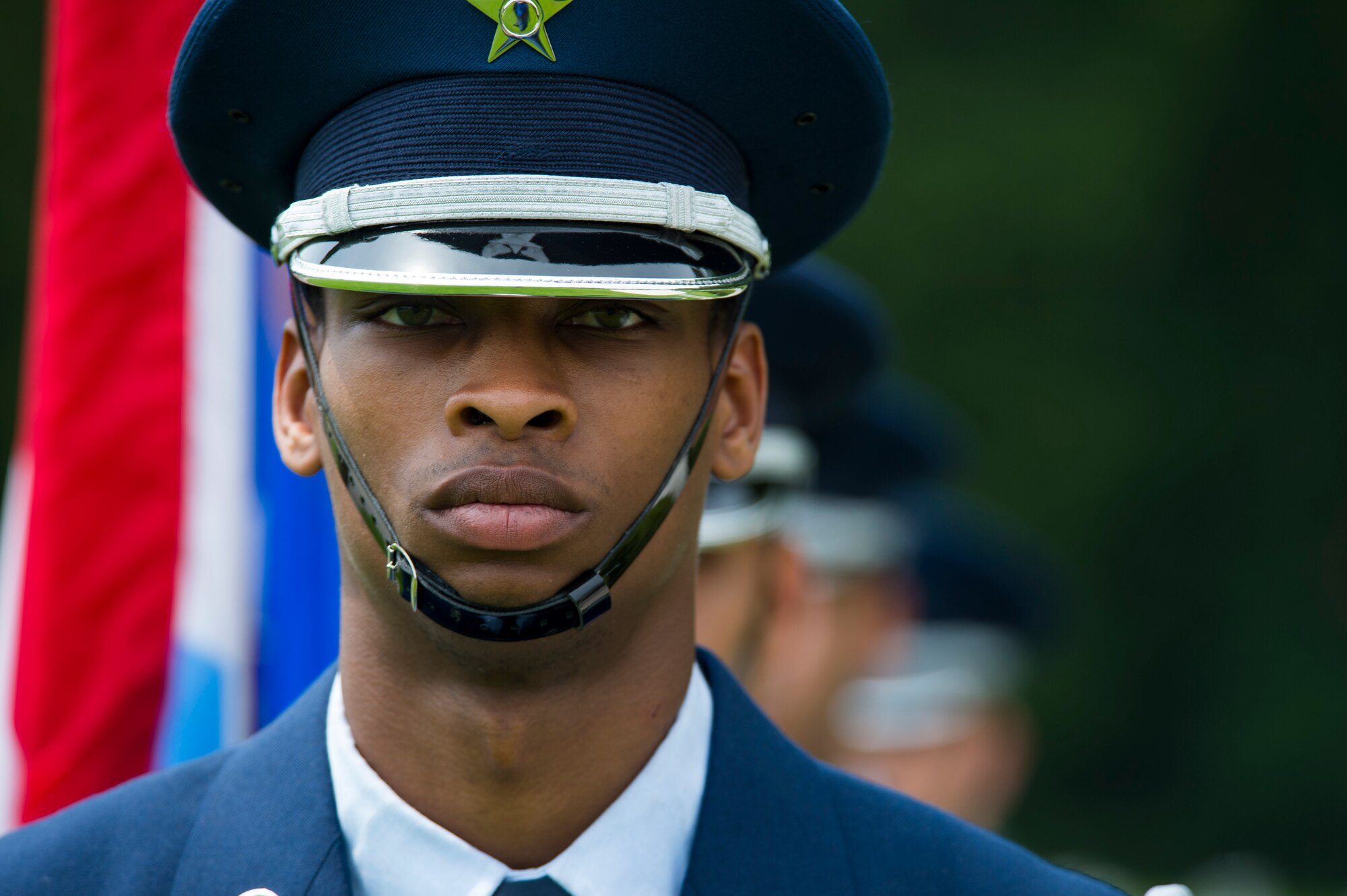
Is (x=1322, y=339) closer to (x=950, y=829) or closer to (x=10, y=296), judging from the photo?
→ (x=10, y=296)

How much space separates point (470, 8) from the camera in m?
2.71

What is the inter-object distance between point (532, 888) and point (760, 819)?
0.37m

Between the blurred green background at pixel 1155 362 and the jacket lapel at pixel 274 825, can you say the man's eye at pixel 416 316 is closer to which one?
the jacket lapel at pixel 274 825

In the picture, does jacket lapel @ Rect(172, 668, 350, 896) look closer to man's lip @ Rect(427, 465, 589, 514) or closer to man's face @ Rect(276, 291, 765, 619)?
man's face @ Rect(276, 291, 765, 619)

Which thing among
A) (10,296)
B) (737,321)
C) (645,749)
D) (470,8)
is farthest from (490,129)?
(10,296)

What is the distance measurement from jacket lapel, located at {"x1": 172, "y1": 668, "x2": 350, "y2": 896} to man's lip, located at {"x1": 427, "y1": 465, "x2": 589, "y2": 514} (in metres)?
0.52

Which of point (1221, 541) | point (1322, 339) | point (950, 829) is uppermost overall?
point (950, 829)

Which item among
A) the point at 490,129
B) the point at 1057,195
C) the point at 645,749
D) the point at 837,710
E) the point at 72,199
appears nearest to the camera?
the point at 490,129

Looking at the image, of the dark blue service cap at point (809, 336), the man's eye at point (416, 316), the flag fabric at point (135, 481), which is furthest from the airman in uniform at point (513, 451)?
the dark blue service cap at point (809, 336)

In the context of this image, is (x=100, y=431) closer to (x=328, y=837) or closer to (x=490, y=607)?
(x=328, y=837)

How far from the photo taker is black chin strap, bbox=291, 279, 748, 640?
103 inches

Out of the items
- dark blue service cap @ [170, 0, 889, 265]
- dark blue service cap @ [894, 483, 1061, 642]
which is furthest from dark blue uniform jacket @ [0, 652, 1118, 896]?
dark blue service cap @ [894, 483, 1061, 642]

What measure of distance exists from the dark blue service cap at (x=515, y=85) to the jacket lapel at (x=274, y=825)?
0.83 metres

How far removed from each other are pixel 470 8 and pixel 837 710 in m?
4.80
